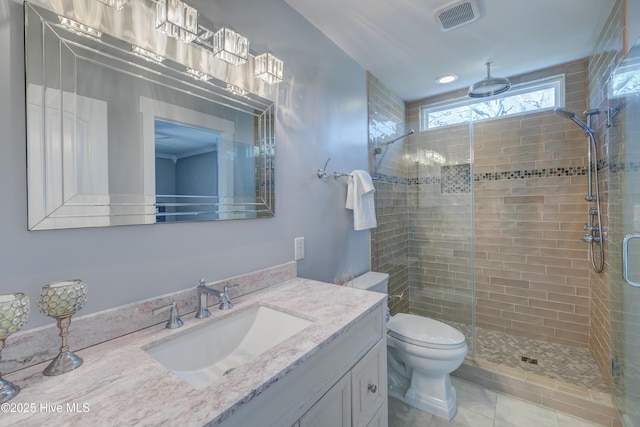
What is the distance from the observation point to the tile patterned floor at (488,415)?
176 centimetres

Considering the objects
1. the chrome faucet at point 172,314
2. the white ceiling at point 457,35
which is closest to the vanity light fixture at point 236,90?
the white ceiling at point 457,35

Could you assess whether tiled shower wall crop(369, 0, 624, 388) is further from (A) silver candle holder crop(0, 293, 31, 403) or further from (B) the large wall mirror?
(A) silver candle holder crop(0, 293, 31, 403)

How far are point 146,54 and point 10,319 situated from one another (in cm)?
88

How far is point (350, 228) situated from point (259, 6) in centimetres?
145

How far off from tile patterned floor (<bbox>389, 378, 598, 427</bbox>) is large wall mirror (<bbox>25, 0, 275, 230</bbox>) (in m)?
1.64

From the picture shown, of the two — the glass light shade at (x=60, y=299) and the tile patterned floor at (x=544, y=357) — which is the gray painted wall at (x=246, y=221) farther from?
the tile patterned floor at (x=544, y=357)

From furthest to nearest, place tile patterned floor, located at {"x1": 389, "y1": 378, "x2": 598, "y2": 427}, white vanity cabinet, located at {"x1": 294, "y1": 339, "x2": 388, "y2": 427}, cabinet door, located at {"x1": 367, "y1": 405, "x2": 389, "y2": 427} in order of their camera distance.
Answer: tile patterned floor, located at {"x1": 389, "y1": 378, "x2": 598, "y2": 427}
cabinet door, located at {"x1": 367, "y1": 405, "x2": 389, "y2": 427}
white vanity cabinet, located at {"x1": 294, "y1": 339, "x2": 388, "y2": 427}

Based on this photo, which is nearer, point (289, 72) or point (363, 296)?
point (363, 296)

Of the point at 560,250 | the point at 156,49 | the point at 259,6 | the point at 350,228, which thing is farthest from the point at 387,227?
the point at 156,49

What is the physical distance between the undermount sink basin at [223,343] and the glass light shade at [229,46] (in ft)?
3.45

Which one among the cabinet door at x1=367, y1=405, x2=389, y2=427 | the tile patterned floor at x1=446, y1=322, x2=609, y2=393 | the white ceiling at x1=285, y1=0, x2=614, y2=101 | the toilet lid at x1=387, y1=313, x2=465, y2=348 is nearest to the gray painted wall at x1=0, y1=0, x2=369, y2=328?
the white ceiling at x1=285, y1=0, x2=614, y2=101

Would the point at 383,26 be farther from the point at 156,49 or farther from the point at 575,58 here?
the point at 575,58

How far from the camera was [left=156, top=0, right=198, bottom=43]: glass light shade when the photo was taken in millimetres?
993

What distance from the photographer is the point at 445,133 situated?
2711 mm
